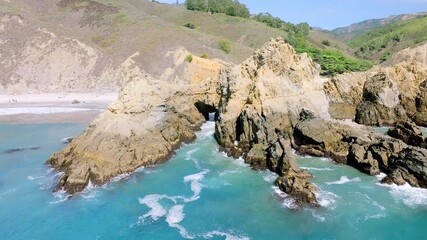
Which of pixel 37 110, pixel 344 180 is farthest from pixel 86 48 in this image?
pixel 344 180

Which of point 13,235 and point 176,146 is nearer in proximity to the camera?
point 13,235

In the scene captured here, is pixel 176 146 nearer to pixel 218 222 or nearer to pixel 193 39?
pixel 218 222

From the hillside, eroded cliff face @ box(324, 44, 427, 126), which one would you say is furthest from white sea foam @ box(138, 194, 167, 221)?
the hillside

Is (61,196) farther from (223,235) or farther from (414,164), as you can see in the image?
(414,164)

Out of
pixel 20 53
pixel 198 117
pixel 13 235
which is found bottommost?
pixel 13 235

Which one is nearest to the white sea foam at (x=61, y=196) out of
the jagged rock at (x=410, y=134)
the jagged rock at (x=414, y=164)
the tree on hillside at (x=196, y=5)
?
the jagged rock at (x=414, y=164)

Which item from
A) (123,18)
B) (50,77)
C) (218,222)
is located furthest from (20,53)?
(218,222)
